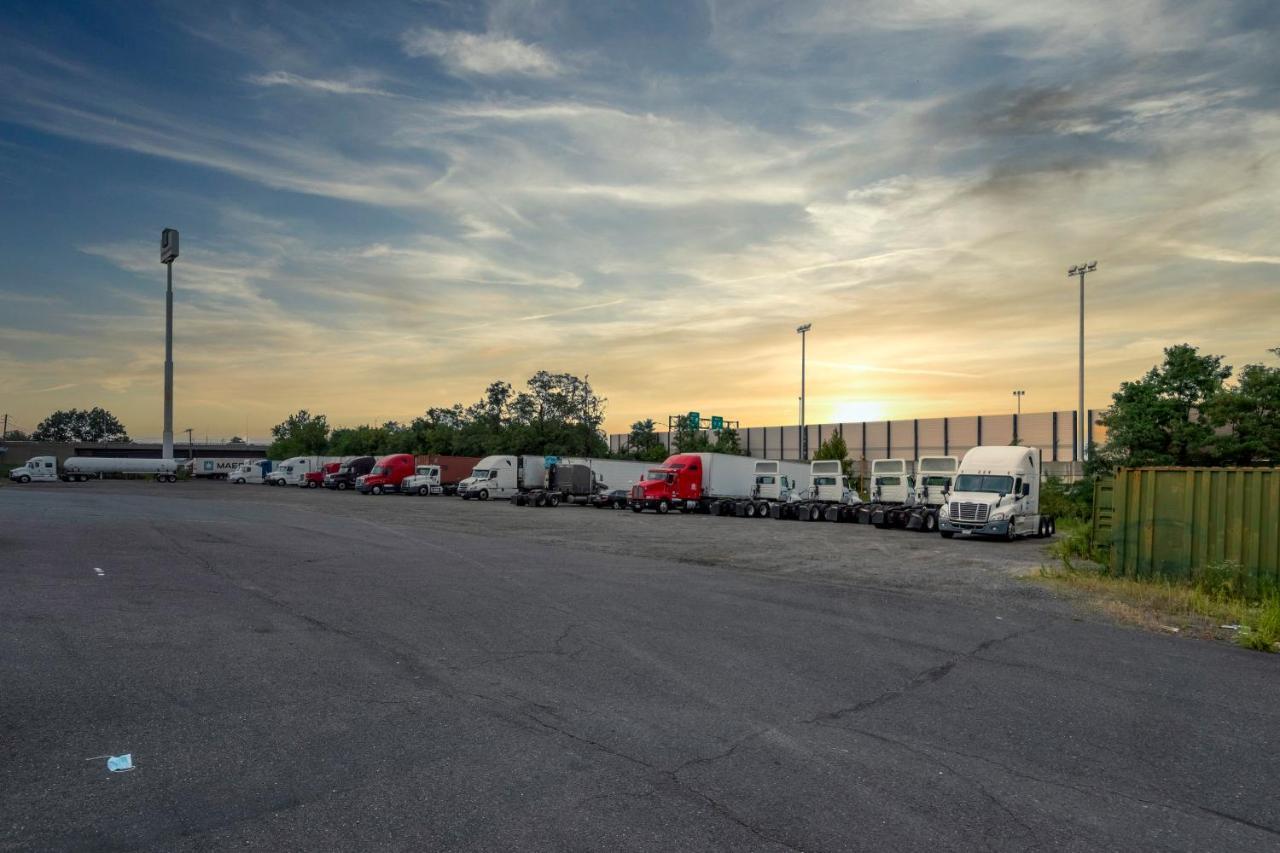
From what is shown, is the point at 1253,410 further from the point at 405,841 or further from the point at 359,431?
the point at 359,431

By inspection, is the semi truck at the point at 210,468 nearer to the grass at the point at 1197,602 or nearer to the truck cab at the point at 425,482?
the truck cab at the point at 425,482

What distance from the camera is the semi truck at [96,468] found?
78750 mm

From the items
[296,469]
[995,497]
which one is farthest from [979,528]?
[296,469]

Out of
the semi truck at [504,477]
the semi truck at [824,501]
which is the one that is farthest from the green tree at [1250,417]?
the semi truck at [504,477]

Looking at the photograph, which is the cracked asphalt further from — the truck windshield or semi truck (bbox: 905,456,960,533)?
semi truck (bbox: 905,456,960,533)

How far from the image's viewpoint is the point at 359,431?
11138 centimetres

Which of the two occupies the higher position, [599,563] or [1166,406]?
[1166,406]

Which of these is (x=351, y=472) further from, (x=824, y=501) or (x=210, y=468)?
(x=824, y=501)

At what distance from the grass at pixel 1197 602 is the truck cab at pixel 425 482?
5091 centimetres

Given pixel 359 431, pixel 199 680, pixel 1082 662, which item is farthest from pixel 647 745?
Result: pixel 359 431

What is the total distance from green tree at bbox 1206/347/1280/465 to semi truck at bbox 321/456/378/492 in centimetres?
5917

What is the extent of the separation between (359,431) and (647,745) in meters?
112

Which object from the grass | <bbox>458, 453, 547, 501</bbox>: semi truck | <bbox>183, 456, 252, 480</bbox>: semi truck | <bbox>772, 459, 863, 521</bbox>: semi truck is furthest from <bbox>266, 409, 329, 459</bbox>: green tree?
the grass

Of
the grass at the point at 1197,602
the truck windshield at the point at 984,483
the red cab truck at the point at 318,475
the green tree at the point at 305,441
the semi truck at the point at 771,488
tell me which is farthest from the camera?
the green tree at the point at 305,441
